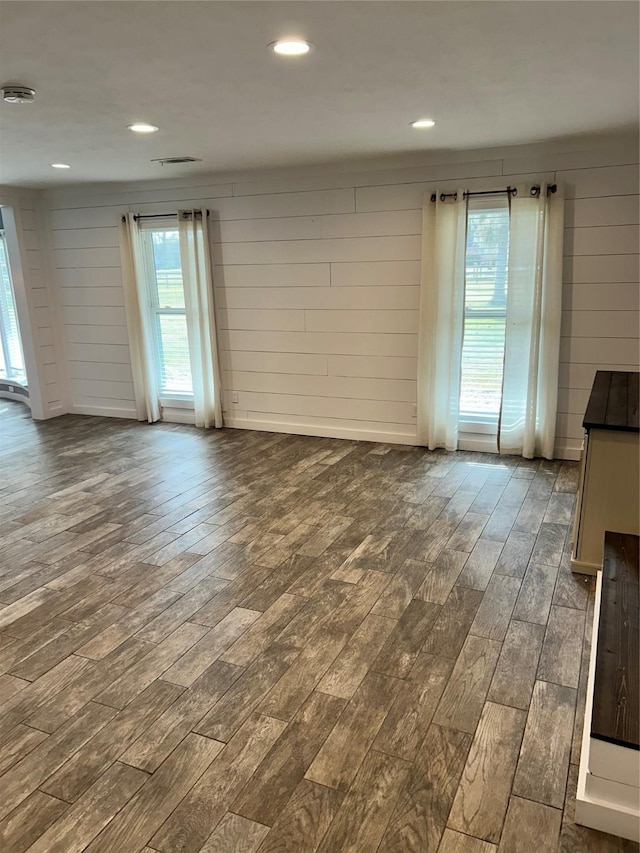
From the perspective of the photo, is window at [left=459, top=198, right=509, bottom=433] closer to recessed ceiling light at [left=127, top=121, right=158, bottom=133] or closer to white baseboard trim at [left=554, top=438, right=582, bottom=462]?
white baseboard trim at [left=554, top=438, right=582, bottom=462]

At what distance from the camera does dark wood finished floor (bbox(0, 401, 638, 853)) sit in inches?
68.8

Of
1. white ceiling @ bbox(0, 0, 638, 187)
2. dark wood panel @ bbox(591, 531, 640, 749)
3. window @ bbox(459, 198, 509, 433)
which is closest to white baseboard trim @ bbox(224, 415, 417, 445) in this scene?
window @ bbox(459, 198, 509, 433)

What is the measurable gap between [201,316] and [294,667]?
4.08 m

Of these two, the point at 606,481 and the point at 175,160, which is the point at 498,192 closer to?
the point at 175,160

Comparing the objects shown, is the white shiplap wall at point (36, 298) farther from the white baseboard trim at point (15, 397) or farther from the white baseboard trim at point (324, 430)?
the white baseboard trim at point (15, 397)

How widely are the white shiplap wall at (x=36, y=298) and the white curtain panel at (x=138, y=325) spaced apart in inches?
42.9

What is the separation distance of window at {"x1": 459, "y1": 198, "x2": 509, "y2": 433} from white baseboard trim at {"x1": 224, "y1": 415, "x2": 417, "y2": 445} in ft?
1.94

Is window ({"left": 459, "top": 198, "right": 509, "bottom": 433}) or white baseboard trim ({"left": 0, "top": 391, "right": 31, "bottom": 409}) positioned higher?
window ({"left": 459, "top": 198, "right": 509, "bottom": 433})

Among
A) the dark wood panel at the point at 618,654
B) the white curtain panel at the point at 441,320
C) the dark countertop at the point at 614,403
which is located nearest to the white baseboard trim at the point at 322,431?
the white curtain panel at the point at 441,320

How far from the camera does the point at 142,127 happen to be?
11.6ft

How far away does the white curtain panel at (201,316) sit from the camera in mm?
5613

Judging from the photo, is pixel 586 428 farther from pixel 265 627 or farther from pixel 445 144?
pixel 445 144

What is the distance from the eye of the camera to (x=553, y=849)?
1626mm

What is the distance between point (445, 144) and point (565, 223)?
3.50ft
